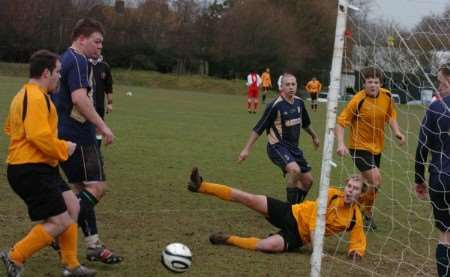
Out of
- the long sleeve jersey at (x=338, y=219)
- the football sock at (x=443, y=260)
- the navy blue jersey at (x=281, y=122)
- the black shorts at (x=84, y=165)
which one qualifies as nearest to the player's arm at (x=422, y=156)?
the football sock at (x=443, y=260)

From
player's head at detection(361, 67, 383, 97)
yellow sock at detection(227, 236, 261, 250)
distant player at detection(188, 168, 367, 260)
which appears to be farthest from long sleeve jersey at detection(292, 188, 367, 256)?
player's head at detection(361, 67, 383, 97)

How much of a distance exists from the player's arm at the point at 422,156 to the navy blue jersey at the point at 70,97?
2.54 meters

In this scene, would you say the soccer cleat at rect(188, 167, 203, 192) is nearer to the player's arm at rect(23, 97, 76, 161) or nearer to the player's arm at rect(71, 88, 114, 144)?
the player's arm at rect(71, 88, 114, 144)

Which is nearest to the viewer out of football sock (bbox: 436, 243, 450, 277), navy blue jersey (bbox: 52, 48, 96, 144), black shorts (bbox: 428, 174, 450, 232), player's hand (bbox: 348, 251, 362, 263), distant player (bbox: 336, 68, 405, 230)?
black shorts (bbox: 428, 174, 450, 232)

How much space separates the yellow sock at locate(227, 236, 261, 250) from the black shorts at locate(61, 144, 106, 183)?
1.37m

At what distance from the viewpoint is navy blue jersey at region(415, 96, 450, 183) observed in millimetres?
4449

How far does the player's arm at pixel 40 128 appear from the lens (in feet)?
13.3

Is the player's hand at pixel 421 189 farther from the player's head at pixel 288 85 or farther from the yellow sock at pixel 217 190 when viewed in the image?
the player's head at pixel 288 85

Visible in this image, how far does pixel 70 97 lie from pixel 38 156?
78 cm

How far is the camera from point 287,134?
7.12m

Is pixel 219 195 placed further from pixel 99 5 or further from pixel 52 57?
pixel 99 5

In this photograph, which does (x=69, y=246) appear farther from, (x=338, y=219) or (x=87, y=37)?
(x=338, y=219)

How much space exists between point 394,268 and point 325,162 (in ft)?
5.37

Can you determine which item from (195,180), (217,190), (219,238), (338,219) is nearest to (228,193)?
(217,190)
